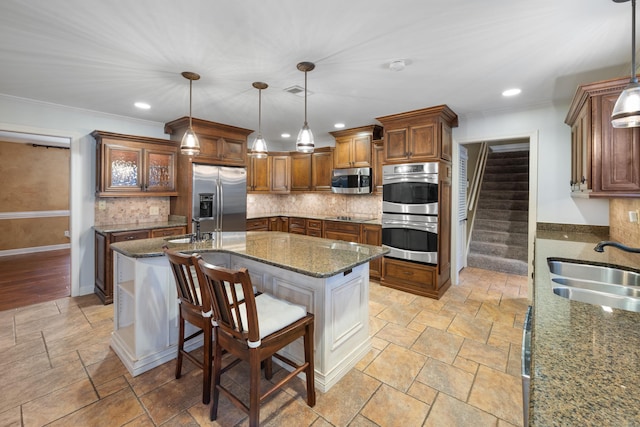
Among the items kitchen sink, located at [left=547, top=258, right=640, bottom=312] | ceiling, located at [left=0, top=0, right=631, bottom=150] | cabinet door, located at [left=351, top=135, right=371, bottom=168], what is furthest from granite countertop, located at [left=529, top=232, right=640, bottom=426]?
cabinet door, located at [left=351, top=135, right=371, bottom=168]

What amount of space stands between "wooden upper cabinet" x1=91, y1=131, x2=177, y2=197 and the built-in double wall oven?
329cm

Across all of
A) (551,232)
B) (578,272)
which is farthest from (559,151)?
(578,272)

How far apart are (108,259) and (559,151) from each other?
221 inches

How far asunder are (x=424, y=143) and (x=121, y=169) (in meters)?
4.13

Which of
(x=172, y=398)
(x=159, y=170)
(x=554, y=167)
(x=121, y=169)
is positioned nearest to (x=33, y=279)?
(x=121, y=169)

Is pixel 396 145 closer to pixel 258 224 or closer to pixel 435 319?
pixel 435 319

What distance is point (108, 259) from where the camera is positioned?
3572mm

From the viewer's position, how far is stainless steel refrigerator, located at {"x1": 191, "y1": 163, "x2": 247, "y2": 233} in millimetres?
4316

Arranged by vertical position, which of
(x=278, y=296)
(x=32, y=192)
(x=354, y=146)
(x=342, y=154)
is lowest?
(x=278, y=296)

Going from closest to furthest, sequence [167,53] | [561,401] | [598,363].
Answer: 1. [561,401]
2. [598,363]
3. [167,53]

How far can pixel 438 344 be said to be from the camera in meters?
2.65

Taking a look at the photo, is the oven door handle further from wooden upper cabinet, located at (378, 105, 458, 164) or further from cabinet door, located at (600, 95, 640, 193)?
cabinet door, located at (600, 95, 640, 193)

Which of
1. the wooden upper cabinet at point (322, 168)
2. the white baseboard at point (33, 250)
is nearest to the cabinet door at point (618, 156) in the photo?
the wooden upper cabinet at point (322, 168)

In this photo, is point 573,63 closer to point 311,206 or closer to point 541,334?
point 541,334
